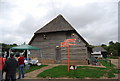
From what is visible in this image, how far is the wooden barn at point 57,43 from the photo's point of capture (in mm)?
15617

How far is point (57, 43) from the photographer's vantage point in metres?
16.7

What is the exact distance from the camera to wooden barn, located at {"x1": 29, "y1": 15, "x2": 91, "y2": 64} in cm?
1562

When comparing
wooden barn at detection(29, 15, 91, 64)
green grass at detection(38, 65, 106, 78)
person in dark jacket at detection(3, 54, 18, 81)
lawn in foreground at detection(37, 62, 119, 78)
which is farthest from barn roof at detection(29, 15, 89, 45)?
person in dark jacket at detection(3, 54, 18, 81)

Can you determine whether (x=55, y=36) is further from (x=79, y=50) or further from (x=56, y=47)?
(x=79, y=50)

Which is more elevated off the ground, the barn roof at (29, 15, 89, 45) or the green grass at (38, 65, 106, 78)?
the barn roof at (29, 15, 89, 45)

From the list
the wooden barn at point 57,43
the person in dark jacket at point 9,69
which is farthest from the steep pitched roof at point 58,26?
the person in dark jacket at point 9,69

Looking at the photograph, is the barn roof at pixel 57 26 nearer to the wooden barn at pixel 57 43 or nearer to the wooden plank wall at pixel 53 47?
the wooden barn at pixel 57 43

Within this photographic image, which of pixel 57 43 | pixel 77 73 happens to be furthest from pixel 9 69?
pixel 57 43

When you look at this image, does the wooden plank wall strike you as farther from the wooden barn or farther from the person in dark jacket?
the person in dark jacket

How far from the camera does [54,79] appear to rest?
7.34m

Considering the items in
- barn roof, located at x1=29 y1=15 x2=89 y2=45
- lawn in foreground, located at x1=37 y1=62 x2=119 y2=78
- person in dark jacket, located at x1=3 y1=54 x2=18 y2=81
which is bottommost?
lawn in foreground, located at x1=37 y1=62 x2=119 y2=78

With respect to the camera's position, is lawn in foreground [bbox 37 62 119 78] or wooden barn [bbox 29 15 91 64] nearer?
lawn in foreground [bbox 37 62 119 78]

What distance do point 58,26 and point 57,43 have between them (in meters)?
2.64

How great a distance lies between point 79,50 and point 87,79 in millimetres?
8560
